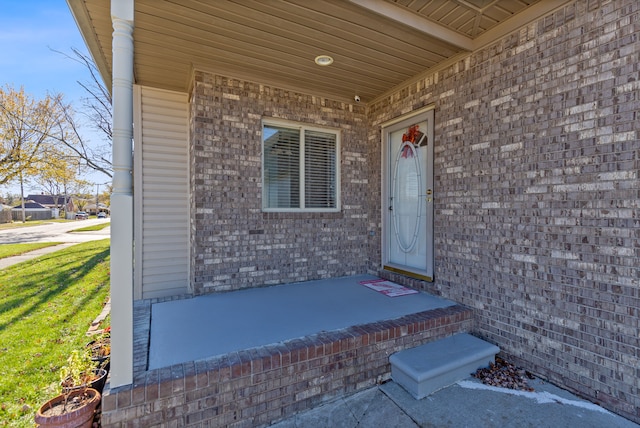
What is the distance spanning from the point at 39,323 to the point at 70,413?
3.21 metres

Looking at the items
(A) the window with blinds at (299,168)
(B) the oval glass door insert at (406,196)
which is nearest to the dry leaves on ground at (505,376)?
(B) the oval glass door insert at (406,196)

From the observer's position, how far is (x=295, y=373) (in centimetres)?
224

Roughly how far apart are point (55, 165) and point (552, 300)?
610 inches

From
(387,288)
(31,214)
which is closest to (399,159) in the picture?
(387,288)

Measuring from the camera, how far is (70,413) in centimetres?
191

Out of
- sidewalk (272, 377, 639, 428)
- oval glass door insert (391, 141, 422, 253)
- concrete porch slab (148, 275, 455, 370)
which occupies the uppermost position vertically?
oval glass door insert (391, 141, 422, 253)

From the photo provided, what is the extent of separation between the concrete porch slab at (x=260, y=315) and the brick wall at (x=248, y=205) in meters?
0.33

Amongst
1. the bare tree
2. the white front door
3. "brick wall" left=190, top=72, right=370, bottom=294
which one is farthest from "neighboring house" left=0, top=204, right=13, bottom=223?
the white front door

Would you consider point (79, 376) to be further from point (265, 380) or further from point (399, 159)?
point (399, 159)

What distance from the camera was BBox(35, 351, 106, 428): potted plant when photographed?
188 centimetres

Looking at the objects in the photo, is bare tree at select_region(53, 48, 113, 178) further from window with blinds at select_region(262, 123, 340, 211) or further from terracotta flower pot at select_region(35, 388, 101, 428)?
terracotta flower pot at select_region(35, 388, 101, 428)

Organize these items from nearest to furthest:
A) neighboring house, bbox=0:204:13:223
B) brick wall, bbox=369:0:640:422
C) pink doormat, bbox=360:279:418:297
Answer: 1. brick wall, bbox=369:0:640:422
2. pink doormat, bbox=360:279:418:297
3. neighboring house, bbox=0:204:13:223

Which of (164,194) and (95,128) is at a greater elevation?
(95,128)

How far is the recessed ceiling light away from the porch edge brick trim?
295 cm
